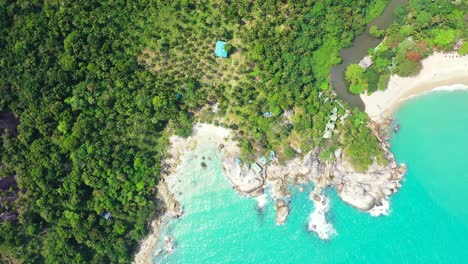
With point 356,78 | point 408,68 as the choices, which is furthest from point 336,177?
point 408,68

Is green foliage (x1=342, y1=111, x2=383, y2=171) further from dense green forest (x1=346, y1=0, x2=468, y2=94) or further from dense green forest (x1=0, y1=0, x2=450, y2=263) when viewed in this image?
dense green forest (x1=346, y1=0, x2=468, y2=94)

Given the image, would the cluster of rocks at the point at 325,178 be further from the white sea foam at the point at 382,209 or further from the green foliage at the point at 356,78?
the green foliage at the point at 356,78

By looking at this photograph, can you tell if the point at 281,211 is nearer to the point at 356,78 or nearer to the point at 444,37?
the point at 356,78

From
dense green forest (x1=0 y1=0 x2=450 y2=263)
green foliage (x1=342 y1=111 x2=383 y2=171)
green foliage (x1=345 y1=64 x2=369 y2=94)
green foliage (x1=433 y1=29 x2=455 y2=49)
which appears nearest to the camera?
dense green forest (x1=0 y1=0 x2=450 y2=263)

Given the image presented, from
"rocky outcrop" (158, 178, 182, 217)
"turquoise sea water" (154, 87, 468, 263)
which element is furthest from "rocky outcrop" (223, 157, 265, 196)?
"rocky outcrop" (158, 178, 182, 217)

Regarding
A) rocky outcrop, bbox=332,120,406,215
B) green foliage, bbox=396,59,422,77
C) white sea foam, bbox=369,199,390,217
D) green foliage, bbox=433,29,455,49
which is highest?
green foliage, bbox=433,29,455,49

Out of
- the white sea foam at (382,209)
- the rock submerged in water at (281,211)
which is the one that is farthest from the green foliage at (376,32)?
the rock submerged in water at (281,211)

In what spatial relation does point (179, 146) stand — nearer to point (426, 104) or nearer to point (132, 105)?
point (132, 105)
